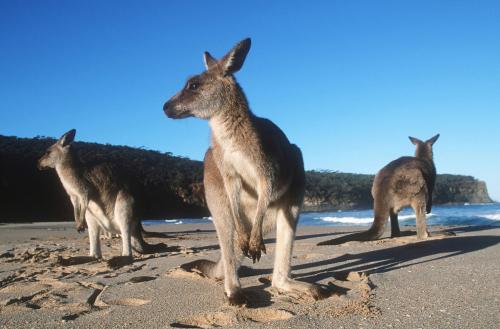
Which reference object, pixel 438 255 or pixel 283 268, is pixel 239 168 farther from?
pixel 438 255

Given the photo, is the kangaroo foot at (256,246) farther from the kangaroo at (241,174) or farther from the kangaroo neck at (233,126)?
the kangaroo neck at (233,126)

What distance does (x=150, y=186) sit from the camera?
3083cm

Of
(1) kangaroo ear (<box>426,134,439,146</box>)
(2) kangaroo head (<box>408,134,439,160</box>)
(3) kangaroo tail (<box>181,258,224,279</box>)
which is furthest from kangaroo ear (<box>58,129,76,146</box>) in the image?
(1) kangaroo ear (<box>426,134,439,146</box>)

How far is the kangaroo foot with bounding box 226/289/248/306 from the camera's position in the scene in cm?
293

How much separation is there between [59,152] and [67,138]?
295 millimetres

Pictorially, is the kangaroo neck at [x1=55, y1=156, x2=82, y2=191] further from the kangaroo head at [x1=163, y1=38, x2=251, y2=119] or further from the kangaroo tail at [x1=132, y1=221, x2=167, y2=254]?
the kangaroo head at [x1=163, y1=38, x2=251, y2=119]

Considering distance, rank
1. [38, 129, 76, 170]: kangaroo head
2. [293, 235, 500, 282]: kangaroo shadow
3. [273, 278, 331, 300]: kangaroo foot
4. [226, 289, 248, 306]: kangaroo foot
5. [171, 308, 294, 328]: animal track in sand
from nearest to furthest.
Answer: [171, 308, 294, 328]: animal track in sand, [226, 289, 248, 306]: kangaroo foot, [273, 278, 331, 300]: kangaroo foot, [293, 235, 500, 282]: kangaroo shadow, [38, 129, 76, 170]: kangaroo head

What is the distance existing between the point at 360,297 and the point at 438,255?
2308mm

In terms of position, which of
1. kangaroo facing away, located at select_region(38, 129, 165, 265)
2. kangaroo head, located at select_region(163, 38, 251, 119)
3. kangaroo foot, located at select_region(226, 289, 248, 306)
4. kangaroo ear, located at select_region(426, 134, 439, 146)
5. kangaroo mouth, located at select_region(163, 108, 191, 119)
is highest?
kangaroo ear, located at select_region(426, 134, 439, 146)

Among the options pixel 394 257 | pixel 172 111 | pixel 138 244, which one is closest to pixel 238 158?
pixel 172 111

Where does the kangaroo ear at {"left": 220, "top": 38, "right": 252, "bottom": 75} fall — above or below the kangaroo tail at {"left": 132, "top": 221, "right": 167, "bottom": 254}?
above

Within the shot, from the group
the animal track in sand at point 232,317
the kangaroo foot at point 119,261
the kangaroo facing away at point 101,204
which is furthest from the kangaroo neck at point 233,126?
the kangaroo facing away at point 101,204

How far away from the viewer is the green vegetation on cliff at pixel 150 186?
2595 centimetres

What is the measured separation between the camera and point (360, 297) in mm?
3020
